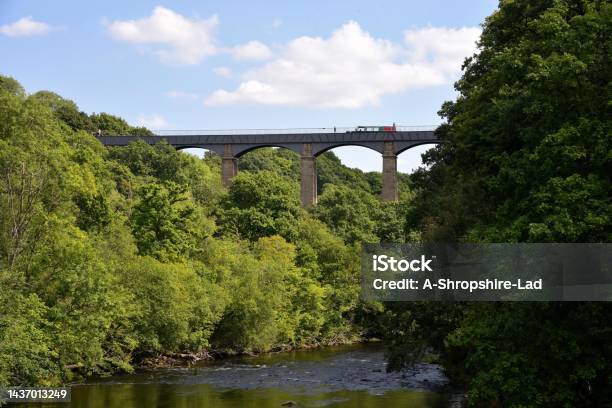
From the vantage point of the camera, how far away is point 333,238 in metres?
57.8

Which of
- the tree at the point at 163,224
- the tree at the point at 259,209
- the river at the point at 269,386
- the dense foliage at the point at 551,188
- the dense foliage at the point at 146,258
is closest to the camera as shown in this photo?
the dense foliage at the point at 551,188

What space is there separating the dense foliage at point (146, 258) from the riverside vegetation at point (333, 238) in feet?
0.33

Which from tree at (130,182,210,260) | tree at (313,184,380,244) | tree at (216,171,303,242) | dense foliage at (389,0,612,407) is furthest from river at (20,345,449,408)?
tree at (313,184,380,244)

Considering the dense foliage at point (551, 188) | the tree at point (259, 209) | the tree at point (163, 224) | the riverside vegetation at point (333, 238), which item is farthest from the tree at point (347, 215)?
the dense foliage at point (551, 188)

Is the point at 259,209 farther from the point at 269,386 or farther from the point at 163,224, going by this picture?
the point at 269,386

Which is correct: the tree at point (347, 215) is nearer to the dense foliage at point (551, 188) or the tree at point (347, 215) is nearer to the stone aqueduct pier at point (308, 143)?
the stone aqueduct pier at point (308, 143)

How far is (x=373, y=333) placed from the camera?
52.9 meters

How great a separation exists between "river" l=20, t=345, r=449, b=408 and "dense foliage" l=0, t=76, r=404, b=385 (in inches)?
63.3

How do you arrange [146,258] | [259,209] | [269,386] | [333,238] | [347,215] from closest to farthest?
[269,386], [146,258], [259,209], [333,238], [347,215]

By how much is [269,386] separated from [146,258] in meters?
9.44

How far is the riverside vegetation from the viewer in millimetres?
15188

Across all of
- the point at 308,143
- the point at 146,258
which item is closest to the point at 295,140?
the point at 308,143

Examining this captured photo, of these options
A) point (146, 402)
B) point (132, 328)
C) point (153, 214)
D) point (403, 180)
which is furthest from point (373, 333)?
point (403, 180)

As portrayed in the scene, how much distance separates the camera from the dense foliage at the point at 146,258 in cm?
2820
